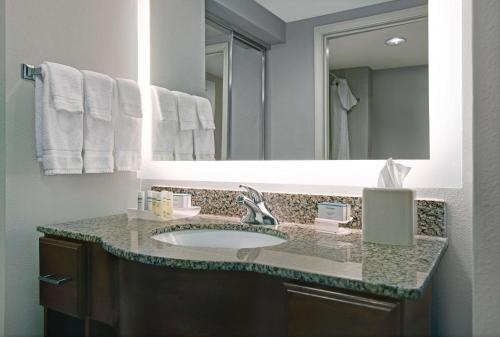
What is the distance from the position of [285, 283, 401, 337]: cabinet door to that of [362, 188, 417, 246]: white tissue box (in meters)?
0.33

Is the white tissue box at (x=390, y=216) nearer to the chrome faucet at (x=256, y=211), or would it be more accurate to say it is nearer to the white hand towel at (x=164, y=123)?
the chrome faucet at (x=256, y=211)

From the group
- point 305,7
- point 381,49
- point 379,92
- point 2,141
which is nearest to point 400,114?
point 379,92

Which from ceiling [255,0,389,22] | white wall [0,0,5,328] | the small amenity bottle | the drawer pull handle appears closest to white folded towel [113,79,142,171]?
the small amenity bottle

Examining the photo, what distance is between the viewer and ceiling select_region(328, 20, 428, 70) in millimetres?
1142

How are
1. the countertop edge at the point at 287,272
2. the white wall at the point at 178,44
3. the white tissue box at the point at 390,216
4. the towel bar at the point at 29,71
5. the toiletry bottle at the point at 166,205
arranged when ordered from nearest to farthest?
the countertop edge at the point at 287,272 → the white tissue box at the point at 390,216 → the towel bar at the point at 29,71 → the toiletry bottle at the point at 166,205 → the white wall at the point at 178,44

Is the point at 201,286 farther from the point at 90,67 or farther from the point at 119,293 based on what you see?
the point at 90,67

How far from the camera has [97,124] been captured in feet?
4.70

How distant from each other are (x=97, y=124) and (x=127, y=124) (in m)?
0.15

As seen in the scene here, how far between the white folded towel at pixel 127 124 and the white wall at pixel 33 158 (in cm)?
11

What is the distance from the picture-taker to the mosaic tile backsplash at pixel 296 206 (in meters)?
1.05

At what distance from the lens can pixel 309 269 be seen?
737mm

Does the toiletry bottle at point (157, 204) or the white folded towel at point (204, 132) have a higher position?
the white folded towel at point (204, 132)

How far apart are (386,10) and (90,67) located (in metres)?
1.14

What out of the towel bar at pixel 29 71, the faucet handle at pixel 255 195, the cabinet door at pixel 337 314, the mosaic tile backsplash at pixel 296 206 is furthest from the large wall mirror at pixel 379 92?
the towel bar at pixel 29 71
